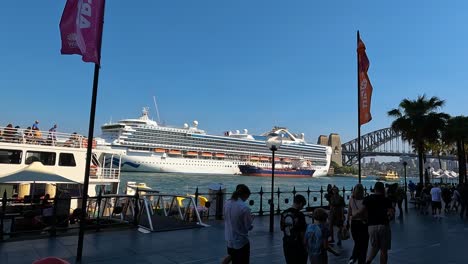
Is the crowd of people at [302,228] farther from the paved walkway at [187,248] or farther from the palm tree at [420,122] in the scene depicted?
the palm tree at [420,122]

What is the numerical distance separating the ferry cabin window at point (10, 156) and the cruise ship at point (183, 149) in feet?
172

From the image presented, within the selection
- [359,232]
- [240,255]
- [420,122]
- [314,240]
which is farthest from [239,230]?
[420,122]

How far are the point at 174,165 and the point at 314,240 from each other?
71.9 meters

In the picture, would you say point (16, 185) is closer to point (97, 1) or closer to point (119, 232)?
point (119, 232)

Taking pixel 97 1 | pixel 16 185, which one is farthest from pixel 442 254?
pixel 16 185

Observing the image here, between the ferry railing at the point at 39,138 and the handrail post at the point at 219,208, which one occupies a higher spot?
the ferry railing at the point at 39,138

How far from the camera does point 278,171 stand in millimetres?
81938

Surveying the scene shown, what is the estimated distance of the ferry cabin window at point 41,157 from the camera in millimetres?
16664

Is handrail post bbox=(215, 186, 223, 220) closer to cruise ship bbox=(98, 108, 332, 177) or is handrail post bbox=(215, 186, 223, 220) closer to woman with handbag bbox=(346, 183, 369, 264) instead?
woman with handbag bbox=(346, 183, 369, 264)

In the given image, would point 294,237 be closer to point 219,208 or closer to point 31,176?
point 219,208

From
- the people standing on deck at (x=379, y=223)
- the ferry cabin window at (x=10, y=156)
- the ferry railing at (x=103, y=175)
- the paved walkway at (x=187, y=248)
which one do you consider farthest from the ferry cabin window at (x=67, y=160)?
the people standing on deck at (x=379, y=223)

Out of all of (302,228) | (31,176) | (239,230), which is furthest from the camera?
(31,176)

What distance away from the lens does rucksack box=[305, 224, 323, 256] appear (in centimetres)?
419

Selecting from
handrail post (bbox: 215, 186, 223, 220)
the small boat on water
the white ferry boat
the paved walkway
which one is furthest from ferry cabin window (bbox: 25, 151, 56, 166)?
the small boat on water
